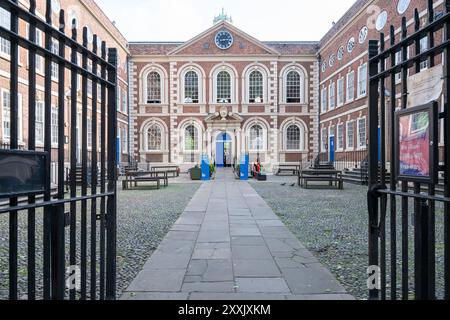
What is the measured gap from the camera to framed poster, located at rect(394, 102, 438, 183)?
2.31 meters

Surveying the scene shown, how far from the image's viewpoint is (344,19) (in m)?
25.6

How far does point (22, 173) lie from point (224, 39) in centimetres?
3067

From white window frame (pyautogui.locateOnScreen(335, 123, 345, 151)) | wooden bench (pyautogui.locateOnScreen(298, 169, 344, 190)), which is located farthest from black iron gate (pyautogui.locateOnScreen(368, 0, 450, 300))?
white window frame (pyautogui.locateOnScreen(335, 123, 345, 151))

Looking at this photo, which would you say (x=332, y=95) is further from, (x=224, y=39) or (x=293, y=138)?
(x=224, y=39)

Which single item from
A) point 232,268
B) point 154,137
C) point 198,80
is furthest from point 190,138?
point 232,268

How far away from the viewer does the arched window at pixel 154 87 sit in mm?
31298

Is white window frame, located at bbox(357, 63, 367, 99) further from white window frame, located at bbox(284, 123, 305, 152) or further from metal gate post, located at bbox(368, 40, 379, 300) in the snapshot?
metal gate post, located at bbox(368, 40, 379, 300)

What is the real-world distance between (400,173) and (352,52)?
23.9 metres

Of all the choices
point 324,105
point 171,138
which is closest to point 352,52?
point 324,105

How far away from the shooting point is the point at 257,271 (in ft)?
14.1

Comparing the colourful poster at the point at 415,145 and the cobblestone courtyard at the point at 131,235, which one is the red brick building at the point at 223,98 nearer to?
the cobblestone courtyard at the point at 131,235

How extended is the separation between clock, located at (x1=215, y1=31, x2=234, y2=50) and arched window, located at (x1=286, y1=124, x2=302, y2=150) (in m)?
8.87

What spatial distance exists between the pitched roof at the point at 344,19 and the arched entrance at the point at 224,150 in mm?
11230
